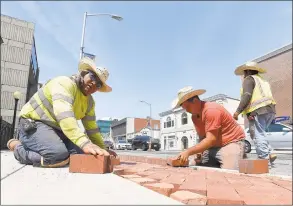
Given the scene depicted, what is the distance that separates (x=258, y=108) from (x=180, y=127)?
109ft

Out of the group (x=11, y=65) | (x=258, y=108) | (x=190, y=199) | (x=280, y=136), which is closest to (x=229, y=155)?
(x=258, y=108)

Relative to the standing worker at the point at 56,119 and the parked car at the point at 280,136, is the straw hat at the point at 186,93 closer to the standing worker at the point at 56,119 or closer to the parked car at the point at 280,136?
the standing worker at the point at 56,119

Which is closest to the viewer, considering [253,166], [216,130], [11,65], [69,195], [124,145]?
[69,195]

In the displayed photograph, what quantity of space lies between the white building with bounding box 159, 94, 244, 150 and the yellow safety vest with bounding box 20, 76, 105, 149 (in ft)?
94.2

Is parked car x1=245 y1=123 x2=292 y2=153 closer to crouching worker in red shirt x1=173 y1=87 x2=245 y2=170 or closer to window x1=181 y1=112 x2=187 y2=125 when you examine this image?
crouching worker in red shirt x1=173 y1=87 x2=245 y2=170

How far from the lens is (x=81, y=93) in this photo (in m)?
2.51

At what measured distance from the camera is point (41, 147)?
7.26ft

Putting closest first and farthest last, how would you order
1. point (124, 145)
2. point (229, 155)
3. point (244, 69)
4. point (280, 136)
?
point (229, 155) → point (244, 69) → point (280, 136) → point (124, 145)

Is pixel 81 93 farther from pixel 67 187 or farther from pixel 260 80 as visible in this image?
pixel 260 80

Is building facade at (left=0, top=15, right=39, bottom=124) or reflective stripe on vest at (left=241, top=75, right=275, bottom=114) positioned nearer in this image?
reflective stripe on vest at (left=241, top=75, right=275, bottom=114)

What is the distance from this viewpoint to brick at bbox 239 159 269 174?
2867 millimetres

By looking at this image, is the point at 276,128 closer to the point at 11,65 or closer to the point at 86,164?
the point at 86,164

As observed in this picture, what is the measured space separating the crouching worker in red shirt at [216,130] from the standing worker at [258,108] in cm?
24

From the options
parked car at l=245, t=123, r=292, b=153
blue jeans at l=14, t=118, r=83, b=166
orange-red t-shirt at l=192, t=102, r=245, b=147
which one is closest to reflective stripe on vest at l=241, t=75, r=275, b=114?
orange-red t-shirt at l=192, t=102, r=245, b=147
